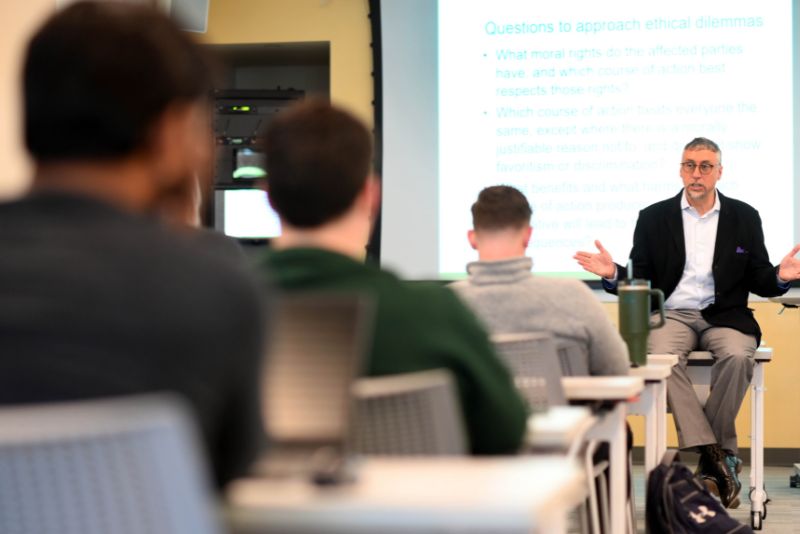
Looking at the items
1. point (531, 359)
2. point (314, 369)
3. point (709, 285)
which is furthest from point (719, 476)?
point (314, 369)

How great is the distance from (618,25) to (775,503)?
2673mm

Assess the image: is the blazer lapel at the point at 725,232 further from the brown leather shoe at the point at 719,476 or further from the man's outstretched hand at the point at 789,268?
the brown leather shoe at the point at 719,476

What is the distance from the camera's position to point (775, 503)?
528cm

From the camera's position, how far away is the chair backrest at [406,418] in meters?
1.33

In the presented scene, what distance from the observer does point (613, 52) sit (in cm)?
650

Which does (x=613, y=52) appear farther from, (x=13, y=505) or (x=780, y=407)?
(x=13, y=505)

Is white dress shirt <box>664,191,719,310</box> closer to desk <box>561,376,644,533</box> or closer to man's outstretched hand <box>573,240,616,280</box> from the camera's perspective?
man's outstretched hand <box>573,240,616,280</box>

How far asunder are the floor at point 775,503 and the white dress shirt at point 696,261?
898 mm

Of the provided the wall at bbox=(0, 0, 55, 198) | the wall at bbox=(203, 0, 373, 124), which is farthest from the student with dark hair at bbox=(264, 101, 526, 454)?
the wall at bbox=(203, 0, 373, 124)

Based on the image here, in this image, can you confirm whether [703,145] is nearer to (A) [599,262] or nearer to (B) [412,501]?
(A) [599,262]

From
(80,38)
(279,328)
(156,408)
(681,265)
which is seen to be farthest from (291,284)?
(681,265)

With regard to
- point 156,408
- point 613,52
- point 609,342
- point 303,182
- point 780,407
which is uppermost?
point 613,52

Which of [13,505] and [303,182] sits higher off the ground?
[303,182]

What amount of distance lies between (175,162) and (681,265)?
450 centimetres
